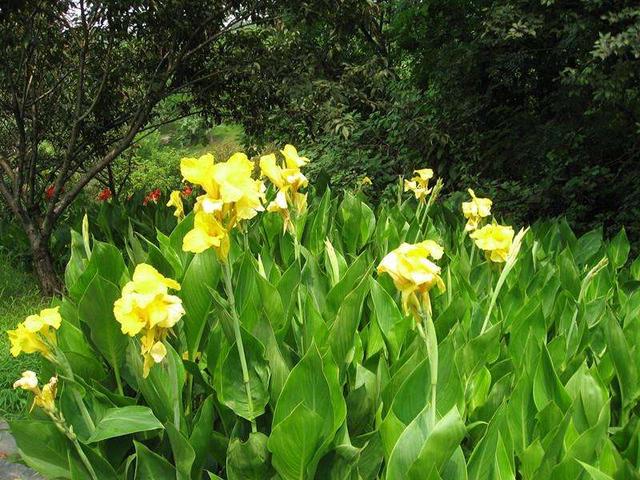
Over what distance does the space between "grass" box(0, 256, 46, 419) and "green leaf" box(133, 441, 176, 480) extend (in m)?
0.99

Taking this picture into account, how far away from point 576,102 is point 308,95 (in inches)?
73.6

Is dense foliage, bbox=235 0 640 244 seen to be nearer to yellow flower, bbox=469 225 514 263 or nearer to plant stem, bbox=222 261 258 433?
yellow flower, bbox=469 225 514 263

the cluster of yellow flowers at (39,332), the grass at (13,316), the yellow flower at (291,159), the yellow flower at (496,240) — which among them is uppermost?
the yellow flower at (291,159)

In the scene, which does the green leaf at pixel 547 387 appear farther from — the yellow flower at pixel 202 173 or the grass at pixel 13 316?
the grass at pixel 13 316

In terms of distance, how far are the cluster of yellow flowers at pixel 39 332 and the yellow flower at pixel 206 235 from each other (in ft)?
1.27

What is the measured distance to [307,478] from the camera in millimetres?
1438

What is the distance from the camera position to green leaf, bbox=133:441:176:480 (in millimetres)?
1488

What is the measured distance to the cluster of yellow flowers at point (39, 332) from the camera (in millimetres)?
1492

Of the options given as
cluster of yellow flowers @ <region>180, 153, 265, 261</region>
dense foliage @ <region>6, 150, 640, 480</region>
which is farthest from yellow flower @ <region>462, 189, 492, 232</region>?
cluster of yellow flowers @ <region>180, 153, 265, 261</region>

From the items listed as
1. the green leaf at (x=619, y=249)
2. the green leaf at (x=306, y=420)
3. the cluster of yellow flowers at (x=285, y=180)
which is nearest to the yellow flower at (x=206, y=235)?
the green leaf at (x=306, y=420)

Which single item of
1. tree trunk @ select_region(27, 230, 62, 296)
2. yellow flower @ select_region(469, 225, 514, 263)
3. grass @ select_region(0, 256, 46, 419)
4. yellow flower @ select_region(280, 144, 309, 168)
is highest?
yellow flower @ select_region(280, 144, 309, 168)

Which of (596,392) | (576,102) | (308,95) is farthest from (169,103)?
(596,392)

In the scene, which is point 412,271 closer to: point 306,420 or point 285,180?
point 306,420

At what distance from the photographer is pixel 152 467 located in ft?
4.93
